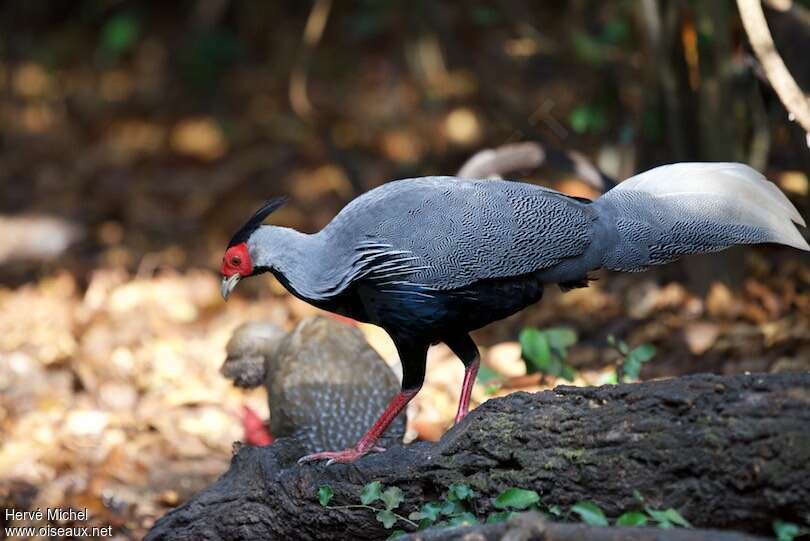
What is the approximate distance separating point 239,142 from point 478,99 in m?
2.20

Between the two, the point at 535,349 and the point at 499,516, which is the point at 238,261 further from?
the point at 535,349

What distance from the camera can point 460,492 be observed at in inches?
125

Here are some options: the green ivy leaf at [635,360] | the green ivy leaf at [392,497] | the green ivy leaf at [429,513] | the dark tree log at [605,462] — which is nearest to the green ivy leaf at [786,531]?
the dark tree log at [605,462]

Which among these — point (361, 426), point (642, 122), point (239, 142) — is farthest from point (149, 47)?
point (361, 426)

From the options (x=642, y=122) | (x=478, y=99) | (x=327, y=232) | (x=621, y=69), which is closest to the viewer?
(x=327, y=232)

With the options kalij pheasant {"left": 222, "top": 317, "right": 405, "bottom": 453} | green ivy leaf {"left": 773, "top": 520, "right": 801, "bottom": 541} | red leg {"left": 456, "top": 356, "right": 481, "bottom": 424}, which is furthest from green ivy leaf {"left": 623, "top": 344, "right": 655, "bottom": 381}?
green ivy leaf {"left": 773, "top": 520, "right": 801, "bottom": 541}

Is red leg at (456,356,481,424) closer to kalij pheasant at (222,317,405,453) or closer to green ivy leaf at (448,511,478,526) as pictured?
kalij pheasant at (222,317,405,453)

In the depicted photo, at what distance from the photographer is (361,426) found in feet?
14.4

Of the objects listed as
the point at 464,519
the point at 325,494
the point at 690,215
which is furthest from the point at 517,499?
the point at 690,215

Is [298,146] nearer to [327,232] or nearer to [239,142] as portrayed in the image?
[239,142]

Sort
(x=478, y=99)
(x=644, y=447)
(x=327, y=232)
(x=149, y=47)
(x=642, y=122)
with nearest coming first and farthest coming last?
(x=644, y=447) < (x=327, y=232) < (x=642, y=122) < (x=478, y=99) < (x=149, y=47)

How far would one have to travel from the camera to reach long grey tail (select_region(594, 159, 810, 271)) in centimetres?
347

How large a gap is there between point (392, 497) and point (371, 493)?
2.7 inches

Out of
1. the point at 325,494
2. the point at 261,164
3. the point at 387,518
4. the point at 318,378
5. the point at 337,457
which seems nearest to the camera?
the point at 387,518
